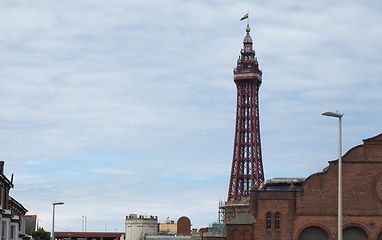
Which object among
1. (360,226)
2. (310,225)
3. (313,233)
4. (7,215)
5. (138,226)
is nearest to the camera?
(7,215)

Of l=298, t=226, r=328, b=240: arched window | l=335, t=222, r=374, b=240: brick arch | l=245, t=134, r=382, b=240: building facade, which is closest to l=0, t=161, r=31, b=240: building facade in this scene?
l=245, t=134, r=382, b=240: building facade

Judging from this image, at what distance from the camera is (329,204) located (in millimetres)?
66438

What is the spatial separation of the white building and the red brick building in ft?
227

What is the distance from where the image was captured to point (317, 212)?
66.8m

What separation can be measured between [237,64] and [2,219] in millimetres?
112061

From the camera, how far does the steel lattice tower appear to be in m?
141

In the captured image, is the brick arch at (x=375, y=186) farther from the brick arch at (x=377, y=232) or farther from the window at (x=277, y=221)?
the window at (x=277, y=221)

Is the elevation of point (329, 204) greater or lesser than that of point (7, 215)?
greater

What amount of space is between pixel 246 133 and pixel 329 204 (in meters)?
79.2

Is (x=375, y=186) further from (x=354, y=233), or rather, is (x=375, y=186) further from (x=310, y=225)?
(x=310, y=225)

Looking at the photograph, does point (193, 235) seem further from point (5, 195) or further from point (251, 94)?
point (5, 195)

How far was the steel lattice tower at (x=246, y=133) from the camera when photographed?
14125 cm

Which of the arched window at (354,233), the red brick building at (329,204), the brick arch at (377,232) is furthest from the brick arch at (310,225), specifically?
the brick arch at (377,232)

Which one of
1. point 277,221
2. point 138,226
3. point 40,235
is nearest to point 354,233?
point 277,221
